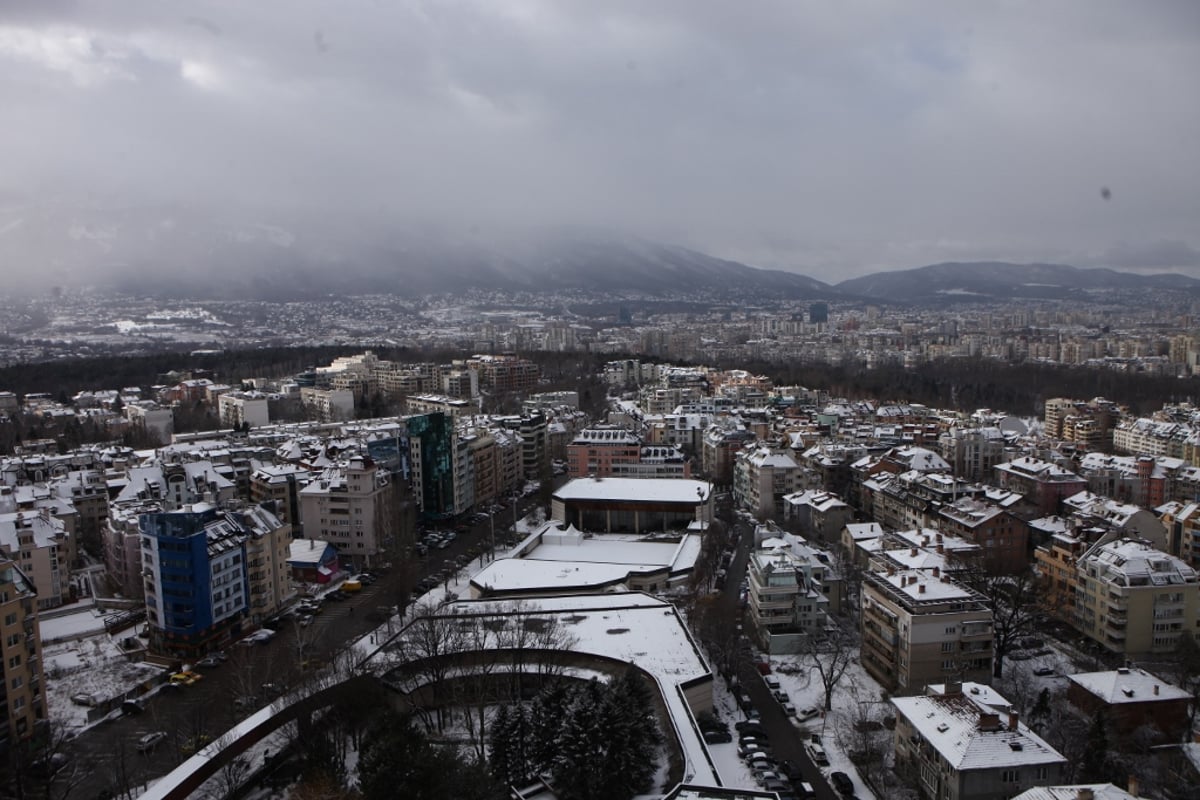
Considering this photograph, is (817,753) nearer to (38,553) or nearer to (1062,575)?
(1062,575)

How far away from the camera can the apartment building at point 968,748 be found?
7297mm

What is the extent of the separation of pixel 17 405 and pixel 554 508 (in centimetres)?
2457

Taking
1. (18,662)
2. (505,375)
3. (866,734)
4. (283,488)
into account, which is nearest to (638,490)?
(283,488)

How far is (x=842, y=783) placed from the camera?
802 centimetres

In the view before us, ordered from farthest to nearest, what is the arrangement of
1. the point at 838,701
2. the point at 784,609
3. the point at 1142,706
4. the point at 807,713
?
1. the point at 784,609
2. the point at 838,701
3. the point at 807,713
4. the point at 1142,706

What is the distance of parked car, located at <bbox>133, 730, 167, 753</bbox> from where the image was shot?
8.53m

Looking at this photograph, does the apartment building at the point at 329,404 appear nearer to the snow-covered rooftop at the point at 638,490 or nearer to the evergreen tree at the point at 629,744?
the snow-covered rooftop at the point at 638,490

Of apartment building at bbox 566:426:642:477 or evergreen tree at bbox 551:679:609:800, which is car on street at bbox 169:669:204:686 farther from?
apartment building at bbox 566:426:642:477

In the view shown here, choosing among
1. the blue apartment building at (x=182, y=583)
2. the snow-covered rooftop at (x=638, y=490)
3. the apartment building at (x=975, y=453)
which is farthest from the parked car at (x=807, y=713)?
the apartment building at (x=975, y=453)

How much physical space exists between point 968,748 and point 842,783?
1182 mm

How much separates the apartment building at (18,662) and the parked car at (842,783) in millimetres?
7506

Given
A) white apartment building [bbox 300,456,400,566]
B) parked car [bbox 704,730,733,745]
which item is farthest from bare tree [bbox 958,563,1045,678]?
white apartment building [bbox 300,456,400,566]

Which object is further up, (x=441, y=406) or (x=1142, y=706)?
(x=441, y=406)

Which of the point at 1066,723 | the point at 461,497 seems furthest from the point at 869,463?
the point at 1066,723
